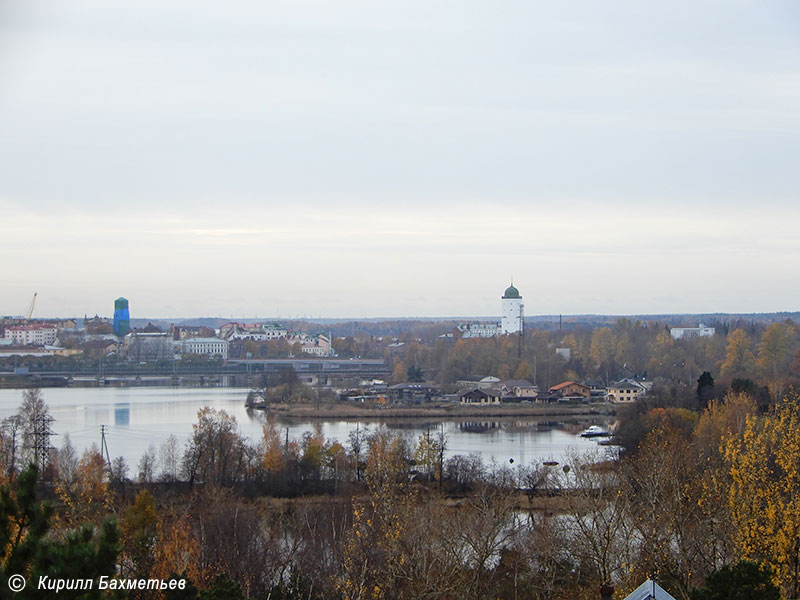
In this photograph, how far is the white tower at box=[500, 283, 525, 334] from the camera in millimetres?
25672

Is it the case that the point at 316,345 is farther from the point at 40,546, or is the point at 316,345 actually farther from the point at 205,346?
the point at 40,546

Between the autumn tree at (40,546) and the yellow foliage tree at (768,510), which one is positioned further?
the yellow foliage tree at (768,510)

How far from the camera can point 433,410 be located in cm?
1273

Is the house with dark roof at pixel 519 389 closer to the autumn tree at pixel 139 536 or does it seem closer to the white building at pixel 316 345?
the autumn tree at pixel 139 536

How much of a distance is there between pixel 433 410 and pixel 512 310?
13521mm

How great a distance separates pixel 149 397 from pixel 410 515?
38.9 feet

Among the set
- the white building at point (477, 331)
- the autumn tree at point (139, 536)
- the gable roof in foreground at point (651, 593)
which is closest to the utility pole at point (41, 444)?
the autumn tree at point (139, 536)

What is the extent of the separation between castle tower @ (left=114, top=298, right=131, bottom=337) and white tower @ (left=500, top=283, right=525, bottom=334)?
519 inches

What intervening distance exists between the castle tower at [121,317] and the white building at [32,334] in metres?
1.96

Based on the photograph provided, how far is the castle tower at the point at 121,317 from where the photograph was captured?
105 feet

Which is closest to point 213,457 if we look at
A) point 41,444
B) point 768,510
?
point 41,444

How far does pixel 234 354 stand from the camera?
2780cm

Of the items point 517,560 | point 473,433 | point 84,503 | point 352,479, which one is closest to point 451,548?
point 517,560

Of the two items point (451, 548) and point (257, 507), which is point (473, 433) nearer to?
point (257, 507)
